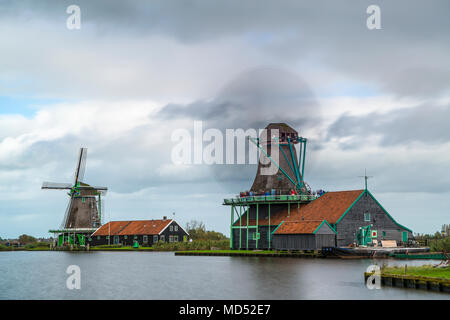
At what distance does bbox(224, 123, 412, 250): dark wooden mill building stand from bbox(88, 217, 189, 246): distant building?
18.9 m

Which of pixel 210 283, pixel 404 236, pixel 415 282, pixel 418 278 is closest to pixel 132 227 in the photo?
pixel 404 236

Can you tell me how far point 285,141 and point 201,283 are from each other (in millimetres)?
30471

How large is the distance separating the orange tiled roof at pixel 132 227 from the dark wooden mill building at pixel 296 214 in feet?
64.5

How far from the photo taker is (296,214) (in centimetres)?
5306

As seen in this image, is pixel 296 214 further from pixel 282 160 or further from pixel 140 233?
pixel 140 233

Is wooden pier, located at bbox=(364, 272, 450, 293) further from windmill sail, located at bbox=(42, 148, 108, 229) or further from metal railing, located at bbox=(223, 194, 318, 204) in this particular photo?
windmill sail, located at bbox=(42, 148, 108, 229)

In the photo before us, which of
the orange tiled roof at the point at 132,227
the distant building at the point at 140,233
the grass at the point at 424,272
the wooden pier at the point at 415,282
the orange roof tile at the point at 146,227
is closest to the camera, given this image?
the wooden pier at the point at 415,282

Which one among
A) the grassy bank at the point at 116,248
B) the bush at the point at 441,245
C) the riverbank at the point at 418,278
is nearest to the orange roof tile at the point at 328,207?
the bush at the point at 441,245

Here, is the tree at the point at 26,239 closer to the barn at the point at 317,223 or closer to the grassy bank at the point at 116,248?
the grassy bank at the point at 116,248

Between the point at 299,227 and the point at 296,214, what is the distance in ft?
13.4

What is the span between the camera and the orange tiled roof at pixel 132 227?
7500 cm

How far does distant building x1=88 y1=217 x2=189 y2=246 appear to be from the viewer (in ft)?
244
